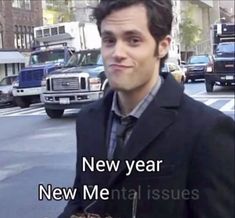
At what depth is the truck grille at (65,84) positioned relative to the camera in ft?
57.3

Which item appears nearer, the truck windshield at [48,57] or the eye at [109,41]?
the eye at [109,41]

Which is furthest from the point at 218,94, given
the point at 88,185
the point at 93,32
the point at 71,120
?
the point at 88,185

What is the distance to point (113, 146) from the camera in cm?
232

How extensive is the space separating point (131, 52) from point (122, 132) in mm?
297

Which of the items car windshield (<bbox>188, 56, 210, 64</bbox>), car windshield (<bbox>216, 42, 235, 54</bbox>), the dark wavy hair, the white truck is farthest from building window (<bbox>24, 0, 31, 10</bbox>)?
the dark wavy hair

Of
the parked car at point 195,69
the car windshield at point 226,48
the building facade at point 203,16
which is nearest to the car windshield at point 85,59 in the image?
the car windshield at point 226,48

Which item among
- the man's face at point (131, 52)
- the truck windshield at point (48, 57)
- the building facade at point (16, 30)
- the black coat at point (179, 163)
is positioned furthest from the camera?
the building facade at point (16, 30)

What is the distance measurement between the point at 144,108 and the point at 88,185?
0.38m

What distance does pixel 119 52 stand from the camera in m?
2.25

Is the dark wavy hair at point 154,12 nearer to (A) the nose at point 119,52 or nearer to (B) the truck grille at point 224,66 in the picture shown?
(A) the nose at point 119,52

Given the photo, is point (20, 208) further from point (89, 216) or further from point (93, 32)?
point (93, 32)

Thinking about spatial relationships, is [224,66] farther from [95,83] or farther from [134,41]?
[134,41]

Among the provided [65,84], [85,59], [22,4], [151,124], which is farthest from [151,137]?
[22,4]

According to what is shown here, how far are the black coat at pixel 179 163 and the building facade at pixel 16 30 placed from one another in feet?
151
